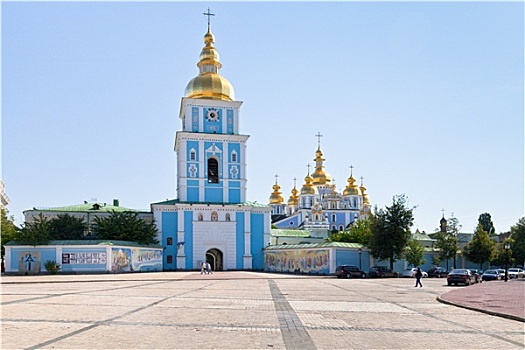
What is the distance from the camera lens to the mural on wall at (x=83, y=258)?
45.8 m

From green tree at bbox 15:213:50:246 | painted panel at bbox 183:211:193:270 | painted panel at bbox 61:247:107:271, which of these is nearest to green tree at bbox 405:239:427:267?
painted panel at bbox 183:211:193:270

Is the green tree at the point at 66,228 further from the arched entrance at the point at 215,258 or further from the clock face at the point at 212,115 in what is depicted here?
the clock face at the point at 212,115

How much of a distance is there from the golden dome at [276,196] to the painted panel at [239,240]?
55813 millimetres

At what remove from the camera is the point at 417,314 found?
17.1m

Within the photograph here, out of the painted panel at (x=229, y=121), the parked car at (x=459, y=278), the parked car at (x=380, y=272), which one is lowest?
the parked car at (x=380, y=272)

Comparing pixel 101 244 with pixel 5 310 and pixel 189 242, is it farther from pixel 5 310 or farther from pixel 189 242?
pixel 5 310

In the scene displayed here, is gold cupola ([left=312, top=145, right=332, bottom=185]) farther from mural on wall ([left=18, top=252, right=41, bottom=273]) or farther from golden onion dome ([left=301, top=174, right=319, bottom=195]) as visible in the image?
mural on wall ([left=18, top=252, right=41, bottom=273])

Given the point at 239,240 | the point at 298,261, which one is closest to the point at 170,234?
the point at 239,240

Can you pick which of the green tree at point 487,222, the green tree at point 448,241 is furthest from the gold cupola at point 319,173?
the green tree at point 448,241

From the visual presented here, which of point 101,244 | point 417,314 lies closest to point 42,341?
point 417,314

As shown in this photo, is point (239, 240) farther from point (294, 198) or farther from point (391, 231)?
point (294, 198)

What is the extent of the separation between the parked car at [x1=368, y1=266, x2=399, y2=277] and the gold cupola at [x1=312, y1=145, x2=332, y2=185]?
58449 mm

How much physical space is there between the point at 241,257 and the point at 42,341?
1862 inches

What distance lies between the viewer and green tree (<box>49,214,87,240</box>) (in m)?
53.2
